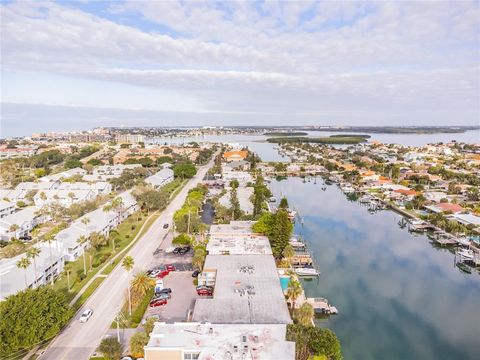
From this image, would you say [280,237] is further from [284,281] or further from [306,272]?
[284,281]

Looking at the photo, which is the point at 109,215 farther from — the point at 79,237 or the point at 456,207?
the point at 456,207

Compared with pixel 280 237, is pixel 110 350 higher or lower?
lower

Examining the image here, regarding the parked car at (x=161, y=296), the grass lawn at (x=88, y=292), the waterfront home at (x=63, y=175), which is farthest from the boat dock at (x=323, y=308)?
the waterfront home at (x=63, y=175)

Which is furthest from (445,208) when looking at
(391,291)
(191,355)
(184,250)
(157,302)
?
(191,355)

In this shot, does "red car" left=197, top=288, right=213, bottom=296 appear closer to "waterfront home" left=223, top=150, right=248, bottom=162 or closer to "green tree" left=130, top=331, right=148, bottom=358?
"green tree" left=130, top=331, right=148, bottom=358

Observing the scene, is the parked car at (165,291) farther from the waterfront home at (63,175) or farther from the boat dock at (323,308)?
the waterfront home at (63,175)

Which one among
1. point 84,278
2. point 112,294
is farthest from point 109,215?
point 112,294
